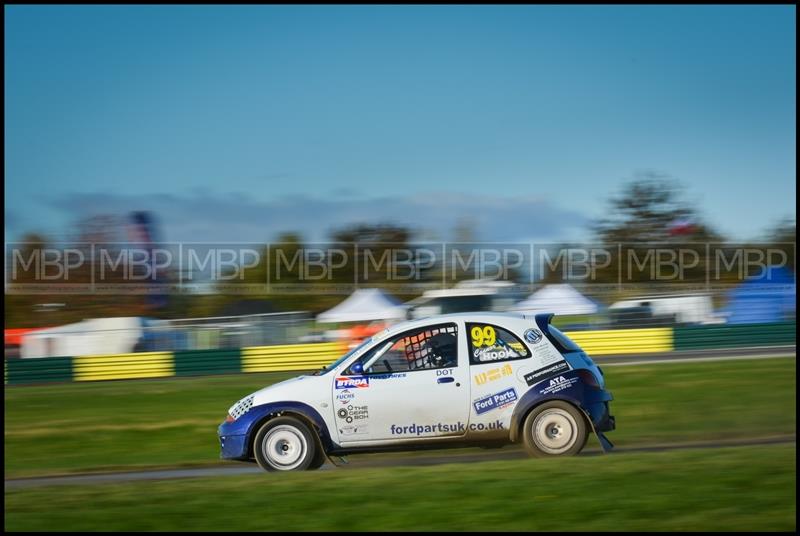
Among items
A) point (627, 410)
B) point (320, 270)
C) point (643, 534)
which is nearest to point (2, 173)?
point (643, 534)

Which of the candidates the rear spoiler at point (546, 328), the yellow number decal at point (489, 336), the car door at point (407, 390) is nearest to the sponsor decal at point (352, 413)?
the car door at point (407, 390)

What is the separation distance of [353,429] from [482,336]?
169cm

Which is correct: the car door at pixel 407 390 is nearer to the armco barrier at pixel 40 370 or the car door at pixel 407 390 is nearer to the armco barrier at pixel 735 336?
the armco barrier at pixel 40 370

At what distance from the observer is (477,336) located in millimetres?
9805

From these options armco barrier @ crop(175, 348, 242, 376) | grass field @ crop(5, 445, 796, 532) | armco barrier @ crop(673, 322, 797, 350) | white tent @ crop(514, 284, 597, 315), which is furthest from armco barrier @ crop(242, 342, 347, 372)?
grass field @ crop(5, 445, 796, 532)

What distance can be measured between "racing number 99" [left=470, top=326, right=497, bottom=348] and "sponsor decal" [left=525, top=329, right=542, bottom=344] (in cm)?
35

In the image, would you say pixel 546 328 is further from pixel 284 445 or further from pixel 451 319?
pixel 284 445

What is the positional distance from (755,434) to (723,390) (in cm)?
496

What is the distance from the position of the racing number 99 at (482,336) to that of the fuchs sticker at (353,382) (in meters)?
1.22

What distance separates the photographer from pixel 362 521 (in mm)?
6680

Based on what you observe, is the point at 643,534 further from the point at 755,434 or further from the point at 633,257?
the point at 633,257

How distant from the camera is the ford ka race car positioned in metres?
9.63

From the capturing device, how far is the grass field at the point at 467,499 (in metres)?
6.54

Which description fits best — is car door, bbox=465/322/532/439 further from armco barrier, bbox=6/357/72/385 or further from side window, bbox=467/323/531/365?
armco barrier, bbox=6/357/72/385
